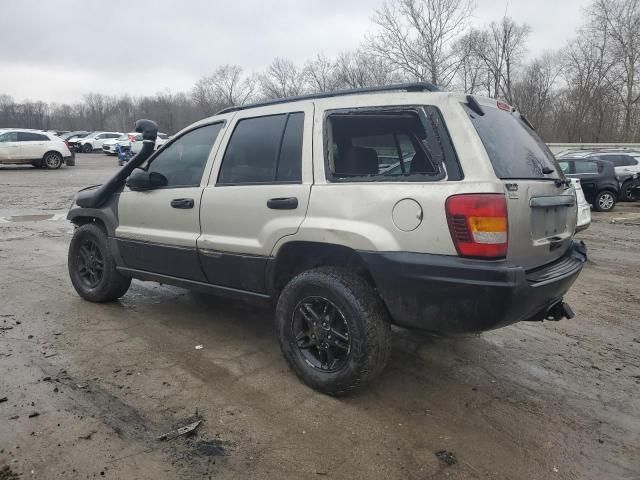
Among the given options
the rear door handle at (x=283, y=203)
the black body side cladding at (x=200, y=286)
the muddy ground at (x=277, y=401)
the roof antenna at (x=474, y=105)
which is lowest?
the muddy ground at (x=277, y=401)

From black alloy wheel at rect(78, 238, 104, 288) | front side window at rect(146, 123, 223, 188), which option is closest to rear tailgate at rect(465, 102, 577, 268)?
front side window at rect(146, 123, 223, 188)

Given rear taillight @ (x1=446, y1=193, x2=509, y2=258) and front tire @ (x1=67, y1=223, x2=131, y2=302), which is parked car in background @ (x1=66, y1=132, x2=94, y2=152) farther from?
rear taillight @ (x1=446, y1=193, x2=509, y2=258)

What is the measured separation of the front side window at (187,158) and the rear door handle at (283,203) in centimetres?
87

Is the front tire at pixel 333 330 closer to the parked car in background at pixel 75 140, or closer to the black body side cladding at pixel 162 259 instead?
the black body side cladding at pixel 162 259

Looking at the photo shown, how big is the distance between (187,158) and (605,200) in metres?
13.3

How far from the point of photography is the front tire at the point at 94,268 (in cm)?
480

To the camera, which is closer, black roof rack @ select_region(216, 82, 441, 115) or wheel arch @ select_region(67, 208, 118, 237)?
black roof rack @ select_region(216, 82, 441, 115)

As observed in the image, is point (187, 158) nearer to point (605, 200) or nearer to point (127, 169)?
point (127, 169)

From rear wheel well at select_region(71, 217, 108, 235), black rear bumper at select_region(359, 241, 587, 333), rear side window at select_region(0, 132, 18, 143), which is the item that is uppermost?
rear side window at select_region(0, 132, 18, 143)

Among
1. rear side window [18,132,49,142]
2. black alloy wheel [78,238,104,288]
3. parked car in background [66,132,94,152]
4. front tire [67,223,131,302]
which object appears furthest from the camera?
parked car in background [66,132,94,152]

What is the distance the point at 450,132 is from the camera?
9.30 ft

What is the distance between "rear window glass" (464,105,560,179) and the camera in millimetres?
2887

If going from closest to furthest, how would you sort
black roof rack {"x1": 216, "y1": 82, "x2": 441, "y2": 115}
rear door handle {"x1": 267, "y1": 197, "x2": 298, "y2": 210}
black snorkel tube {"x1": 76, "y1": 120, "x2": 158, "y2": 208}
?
black roof rack {"x1": 216, "y1": 82, "x2": 441, "y2": 115}, rear door handle {"x1": 267, "y1": 197, "x2": 298, "y2": 210}, black snorkel tube {"x1": 76, "y1": 120, "x2": 158, "y2": 208}

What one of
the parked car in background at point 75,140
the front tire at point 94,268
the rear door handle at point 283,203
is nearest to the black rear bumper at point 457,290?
the rear door handle at point 283,203
